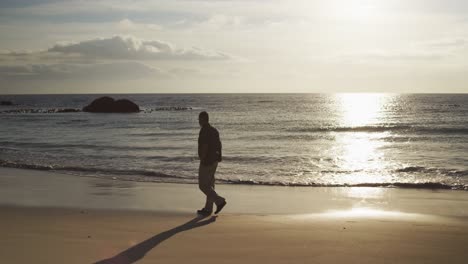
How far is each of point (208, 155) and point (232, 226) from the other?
1.54 meters

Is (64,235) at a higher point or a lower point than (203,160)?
lower

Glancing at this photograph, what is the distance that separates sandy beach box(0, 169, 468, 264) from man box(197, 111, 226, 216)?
331mm

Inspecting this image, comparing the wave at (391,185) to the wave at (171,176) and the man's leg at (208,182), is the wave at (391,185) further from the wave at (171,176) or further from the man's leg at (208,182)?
the man's leg at (208,182)

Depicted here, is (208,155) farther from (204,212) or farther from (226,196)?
(226,196)

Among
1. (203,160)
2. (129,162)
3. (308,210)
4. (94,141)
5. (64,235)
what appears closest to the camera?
(64,235)

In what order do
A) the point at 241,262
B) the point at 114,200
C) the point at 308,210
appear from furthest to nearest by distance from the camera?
the point at 114,200 < the point at 308,210 < the point at 241,262

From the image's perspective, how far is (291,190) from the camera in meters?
13.1

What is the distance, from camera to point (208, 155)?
30.4 ft

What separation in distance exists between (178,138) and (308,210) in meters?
20.9

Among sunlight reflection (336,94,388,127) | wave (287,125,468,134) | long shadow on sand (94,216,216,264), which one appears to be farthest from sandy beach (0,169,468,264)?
sunlight reflection (336,94,388,127)

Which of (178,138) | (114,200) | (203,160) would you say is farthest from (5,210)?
(178,138)

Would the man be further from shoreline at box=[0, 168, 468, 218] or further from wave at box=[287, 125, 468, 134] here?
wave at box=[287, 125, 468, 134]

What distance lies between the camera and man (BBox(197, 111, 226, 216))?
9227 millimetres

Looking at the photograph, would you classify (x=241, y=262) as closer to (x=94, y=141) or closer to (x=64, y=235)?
(x=64, y=235)
